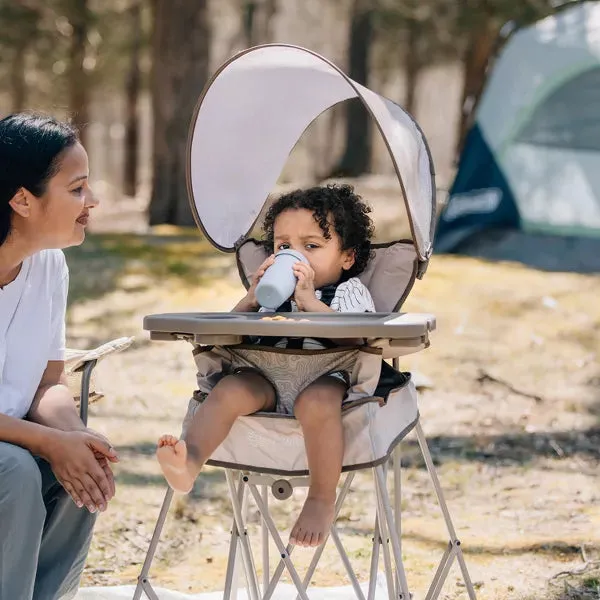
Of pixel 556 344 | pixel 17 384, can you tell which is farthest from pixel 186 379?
pixel 17 384

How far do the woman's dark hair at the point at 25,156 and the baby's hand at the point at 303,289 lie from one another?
583 millimetres

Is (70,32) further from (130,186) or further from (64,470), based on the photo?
(64,470)

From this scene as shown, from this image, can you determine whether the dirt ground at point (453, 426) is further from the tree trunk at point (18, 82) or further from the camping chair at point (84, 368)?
the tree trunk at point (18, 82)

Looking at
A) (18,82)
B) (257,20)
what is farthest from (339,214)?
(18,82)

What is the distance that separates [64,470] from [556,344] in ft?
12.7

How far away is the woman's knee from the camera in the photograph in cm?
210

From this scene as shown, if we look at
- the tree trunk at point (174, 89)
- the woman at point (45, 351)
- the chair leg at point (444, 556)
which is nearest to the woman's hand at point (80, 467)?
the woman at point (45, 351)

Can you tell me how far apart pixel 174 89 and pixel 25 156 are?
269 inches

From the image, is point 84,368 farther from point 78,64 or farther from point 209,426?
point 78,64

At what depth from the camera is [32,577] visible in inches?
85.1

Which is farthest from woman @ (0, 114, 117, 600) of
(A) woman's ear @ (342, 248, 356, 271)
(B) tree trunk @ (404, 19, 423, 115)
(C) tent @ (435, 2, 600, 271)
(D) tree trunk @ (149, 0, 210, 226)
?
(B) tree trunk @ (404, 19, 423, 115)

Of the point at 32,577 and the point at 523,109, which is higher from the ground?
the point at 523,109

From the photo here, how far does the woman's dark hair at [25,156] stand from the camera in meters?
2.30

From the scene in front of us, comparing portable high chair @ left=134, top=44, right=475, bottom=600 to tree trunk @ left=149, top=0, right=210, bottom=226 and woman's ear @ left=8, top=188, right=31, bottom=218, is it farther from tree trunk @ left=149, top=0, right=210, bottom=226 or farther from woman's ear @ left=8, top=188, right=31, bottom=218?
tree trunk @ left=149, top=0, right=210, bottom=226
